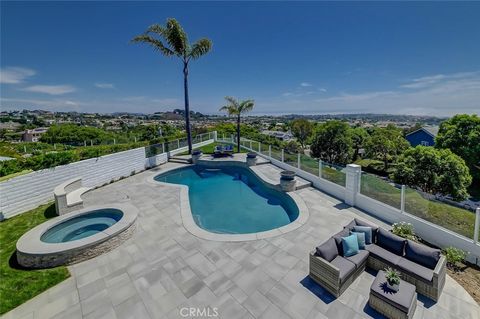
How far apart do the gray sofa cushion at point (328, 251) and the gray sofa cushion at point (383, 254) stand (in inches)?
34.1

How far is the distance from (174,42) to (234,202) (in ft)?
40.2

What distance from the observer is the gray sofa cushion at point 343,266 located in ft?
12.7

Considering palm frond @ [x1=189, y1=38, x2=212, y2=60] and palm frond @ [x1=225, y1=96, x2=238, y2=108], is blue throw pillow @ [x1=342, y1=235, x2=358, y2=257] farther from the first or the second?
palm frond @ [x1=189, y1=38, x2=212, y2=60]

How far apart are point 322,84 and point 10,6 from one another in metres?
59.7

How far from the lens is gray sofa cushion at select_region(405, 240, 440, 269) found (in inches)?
156

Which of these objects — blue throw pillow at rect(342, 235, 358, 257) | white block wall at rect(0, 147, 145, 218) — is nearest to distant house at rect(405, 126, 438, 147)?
blue throw pillow at rect(342, 235, 358, 257)

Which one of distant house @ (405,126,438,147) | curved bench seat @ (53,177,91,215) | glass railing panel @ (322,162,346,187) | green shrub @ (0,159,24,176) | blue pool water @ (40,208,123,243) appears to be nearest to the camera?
blue pool water @ (40,208,123,243)

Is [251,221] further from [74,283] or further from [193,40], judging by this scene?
[193,40]

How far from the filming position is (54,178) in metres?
9.02

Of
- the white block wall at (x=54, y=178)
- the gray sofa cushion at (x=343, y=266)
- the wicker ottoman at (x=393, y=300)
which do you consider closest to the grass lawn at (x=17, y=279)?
the white block wall at (x=54, y=178)

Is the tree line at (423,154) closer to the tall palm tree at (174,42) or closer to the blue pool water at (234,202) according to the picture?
the blue pool water at (234,202)

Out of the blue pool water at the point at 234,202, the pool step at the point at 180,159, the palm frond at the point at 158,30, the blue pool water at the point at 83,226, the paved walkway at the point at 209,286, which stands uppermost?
the palm frond at the point at 158,30

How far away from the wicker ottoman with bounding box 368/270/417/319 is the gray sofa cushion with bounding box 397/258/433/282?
0.38 meters

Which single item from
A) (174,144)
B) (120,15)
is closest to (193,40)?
(120,15)
